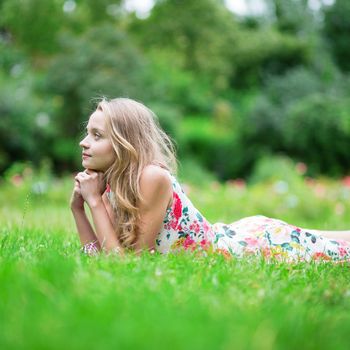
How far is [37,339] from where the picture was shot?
158cm

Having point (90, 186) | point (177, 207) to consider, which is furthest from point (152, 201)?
point (90, 186)

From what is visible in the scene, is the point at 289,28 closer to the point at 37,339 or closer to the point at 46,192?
the point at 46,192

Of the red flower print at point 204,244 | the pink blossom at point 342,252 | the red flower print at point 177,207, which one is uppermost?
the red flower print at point 177,207

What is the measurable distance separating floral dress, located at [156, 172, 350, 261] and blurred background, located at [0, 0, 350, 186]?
30.9 feet

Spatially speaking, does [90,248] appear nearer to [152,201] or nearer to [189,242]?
[152,201]

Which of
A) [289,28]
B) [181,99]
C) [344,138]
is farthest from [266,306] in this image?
[289,28]

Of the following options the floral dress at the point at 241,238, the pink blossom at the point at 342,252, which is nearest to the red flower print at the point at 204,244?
the floral dress at the point at 241,238

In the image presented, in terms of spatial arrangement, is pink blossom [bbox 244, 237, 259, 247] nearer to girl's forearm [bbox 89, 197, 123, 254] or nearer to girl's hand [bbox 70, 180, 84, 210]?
girl's forearm [bbox 89, 197, 123, 254]

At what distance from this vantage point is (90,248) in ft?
11.1

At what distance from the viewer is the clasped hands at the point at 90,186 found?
3401 millimetres

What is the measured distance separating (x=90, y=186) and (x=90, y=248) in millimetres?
337

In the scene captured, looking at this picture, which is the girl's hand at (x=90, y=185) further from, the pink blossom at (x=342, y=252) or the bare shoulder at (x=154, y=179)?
the pink blossom at (x=342, y=252)

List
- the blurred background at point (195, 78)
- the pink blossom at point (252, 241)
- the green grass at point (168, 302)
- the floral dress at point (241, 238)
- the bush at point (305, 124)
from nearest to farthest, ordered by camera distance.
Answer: the green grass at point (168, 302)
the floral dress at point (241, 238)
the pink blossom at point (252, 241)
the blurred background at point (195, 78)
the bush at point (305, 124)

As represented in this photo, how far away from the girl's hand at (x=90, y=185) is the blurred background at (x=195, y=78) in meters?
10.1
